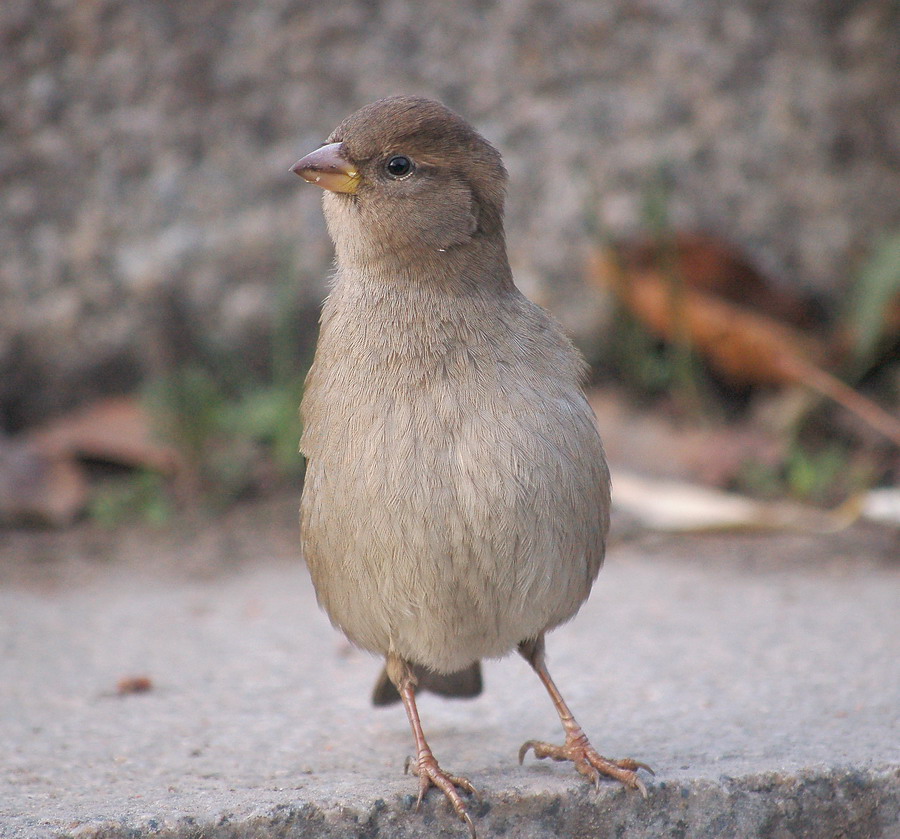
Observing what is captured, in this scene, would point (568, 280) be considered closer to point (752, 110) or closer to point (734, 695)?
point (752, 110)

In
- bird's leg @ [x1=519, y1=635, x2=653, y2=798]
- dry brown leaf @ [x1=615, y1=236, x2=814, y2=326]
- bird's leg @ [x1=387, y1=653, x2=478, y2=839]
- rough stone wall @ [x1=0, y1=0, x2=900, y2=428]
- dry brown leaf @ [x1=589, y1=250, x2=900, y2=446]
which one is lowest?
bird's leg @ [x1=519, y1=635, x2=653, y2=798]

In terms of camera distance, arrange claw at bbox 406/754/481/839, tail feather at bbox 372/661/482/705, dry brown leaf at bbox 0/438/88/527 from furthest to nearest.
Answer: dry brown leaf at bbox 0/438/88/527 < tail feather at bbox 372/661/482/705 < claw at bbox 406/754/481/839

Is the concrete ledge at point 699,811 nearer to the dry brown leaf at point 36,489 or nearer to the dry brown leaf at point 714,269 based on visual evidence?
the dry brown leaf at point 36,489

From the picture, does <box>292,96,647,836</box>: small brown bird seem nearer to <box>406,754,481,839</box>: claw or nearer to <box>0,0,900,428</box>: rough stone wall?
<box>406,754,481,839</box>: claw

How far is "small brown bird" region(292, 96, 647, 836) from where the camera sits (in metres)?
2.76

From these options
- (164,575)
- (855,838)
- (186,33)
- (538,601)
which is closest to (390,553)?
(538,601)

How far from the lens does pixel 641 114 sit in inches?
223

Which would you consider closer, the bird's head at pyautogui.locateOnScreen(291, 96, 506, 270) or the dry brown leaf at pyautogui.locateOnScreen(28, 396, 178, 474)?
the bird's head at pyautogui.locateOnScreen(291, 96, 506, 270)

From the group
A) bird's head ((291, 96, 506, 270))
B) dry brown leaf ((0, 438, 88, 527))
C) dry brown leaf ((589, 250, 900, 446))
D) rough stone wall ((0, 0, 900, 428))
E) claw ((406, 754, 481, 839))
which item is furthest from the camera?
rough stone wall ((0, 0, 900, 428))

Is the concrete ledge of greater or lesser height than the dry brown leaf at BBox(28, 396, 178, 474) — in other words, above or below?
below

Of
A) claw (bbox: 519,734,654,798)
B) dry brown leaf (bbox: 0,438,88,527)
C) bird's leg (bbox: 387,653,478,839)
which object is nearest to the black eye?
bird's leg (bbox: 387,653,478,839)

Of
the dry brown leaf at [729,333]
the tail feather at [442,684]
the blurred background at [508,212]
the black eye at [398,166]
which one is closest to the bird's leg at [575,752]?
the tail feather at [442,684]

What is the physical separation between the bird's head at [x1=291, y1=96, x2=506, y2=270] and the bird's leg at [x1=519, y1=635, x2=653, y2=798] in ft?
3.41

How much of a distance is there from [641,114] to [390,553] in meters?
3.49
